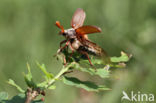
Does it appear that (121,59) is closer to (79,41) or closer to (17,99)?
(79,41)

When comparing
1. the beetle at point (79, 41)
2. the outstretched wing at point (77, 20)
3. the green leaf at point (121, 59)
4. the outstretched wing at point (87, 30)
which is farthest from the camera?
the outstretched wing at point (77, 20)

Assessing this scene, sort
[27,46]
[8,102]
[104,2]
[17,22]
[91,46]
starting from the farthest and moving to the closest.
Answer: [104,2]
[17,22]
[27,46]
[91,46]
[8,102]

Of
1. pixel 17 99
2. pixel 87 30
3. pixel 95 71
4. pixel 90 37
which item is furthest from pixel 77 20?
pixel 90 37

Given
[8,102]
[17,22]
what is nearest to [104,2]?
[17,22]

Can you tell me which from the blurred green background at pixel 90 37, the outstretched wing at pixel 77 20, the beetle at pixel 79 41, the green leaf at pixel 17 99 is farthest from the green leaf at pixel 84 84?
the blurred green background at pixel 90 37

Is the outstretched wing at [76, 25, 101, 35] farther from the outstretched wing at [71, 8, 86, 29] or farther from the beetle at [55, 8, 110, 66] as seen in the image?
the outstretched wing at [71, 8, 86, 29]

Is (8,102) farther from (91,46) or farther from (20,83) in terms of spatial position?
(20,83)

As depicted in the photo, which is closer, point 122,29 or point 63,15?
point 122,29

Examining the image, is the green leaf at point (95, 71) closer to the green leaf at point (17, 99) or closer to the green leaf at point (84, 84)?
the green leaf at point (84, 84)
